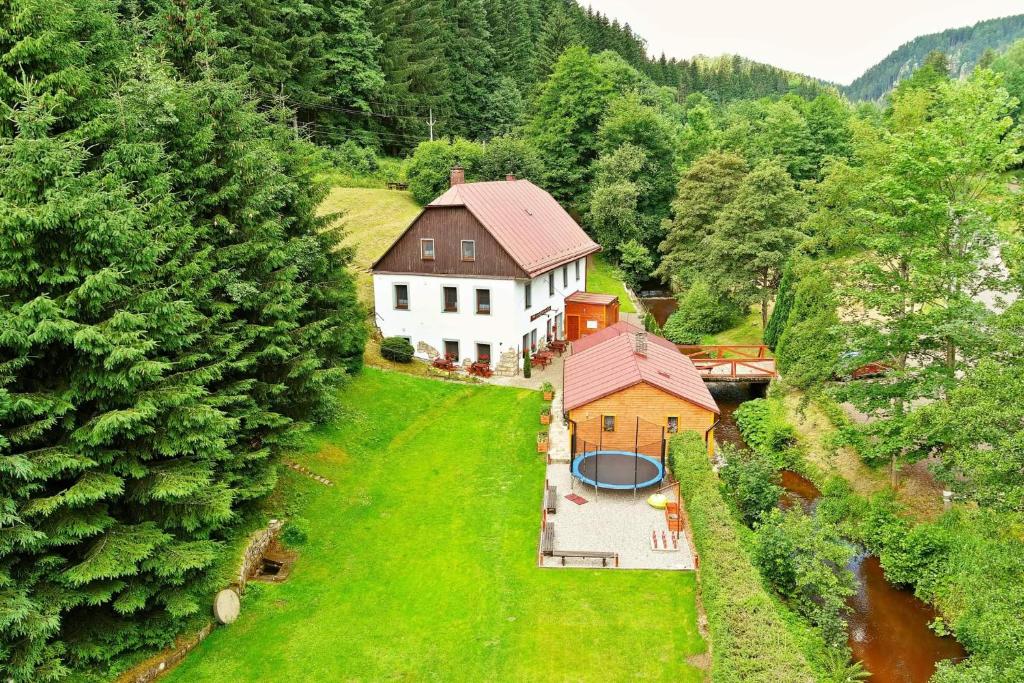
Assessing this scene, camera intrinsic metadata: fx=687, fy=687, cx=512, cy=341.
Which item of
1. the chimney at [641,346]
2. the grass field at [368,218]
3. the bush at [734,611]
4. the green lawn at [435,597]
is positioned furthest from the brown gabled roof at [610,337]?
the grass field at [368,218]

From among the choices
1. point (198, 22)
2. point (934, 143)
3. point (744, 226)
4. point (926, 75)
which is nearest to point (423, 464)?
point (198, 22)

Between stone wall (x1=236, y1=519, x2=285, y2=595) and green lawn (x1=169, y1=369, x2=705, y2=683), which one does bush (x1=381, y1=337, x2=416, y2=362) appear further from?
stone wall (x1=236, y1=519, x2=285, y2=595)

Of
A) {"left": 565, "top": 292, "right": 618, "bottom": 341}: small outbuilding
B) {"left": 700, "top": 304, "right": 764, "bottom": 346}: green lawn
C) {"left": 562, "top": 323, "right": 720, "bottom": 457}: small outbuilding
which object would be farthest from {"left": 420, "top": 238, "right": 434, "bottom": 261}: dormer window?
{"left": 700, "top": 304, "right": 764, "bottom": 346}: green lawn

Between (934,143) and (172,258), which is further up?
(934,143)

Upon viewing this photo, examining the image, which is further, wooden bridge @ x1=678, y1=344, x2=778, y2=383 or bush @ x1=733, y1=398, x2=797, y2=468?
wooden bridge @ x1=678, y1=344, x2=778, y2=383

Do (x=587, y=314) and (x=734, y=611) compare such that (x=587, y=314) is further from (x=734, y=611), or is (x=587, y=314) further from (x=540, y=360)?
(x=734, y=611)

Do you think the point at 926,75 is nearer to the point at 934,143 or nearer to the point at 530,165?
the point at 530,165
